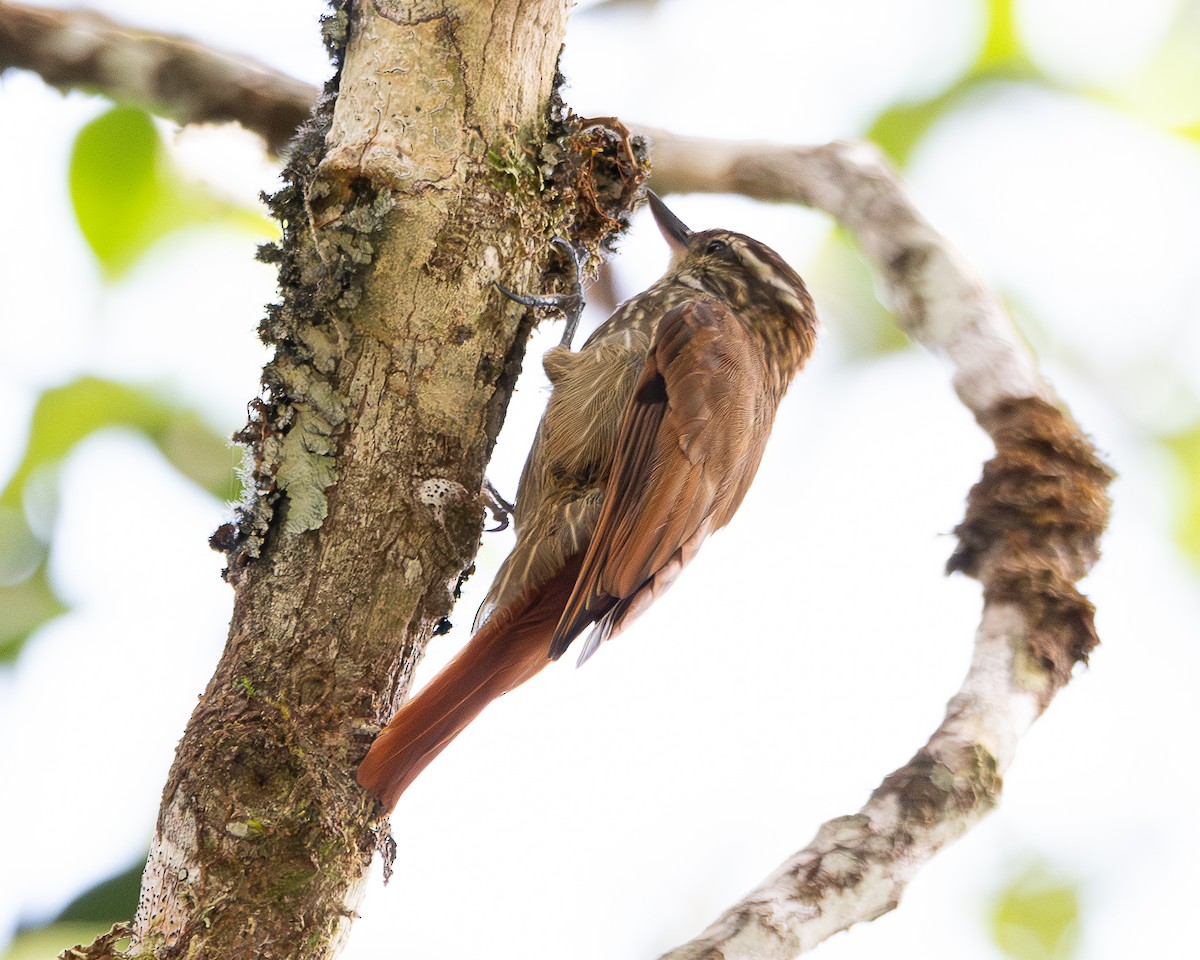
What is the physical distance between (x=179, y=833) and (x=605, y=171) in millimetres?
1456

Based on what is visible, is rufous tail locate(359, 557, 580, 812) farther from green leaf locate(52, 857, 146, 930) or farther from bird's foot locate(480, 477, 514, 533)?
green leaf locate(52, 857, 146, 930)

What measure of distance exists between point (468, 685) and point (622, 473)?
0.66 meters

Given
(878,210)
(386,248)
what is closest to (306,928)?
(386,248)

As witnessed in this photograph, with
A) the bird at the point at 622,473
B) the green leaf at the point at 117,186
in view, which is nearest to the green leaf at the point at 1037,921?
the bird at the point at 622,473

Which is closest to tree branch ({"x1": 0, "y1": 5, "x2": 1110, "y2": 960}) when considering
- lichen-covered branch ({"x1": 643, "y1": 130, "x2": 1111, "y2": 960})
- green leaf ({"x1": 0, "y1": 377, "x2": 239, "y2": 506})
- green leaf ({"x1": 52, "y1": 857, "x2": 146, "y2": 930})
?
lichen-covered branch ({"x1": 643, "y1": 130, "x2": 1111, "y2": 960})

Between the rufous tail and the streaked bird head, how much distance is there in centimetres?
104

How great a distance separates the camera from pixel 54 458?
338 centimetres

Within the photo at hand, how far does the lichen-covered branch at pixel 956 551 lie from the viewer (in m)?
1.74

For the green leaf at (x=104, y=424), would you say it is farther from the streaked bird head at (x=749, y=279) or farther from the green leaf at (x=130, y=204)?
the streaked bird head at (x=749, y=279)

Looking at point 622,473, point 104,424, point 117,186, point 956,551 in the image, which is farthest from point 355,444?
point 117,186

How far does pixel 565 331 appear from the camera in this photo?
2854mm

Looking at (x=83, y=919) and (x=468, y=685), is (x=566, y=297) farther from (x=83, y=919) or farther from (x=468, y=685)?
(x=83, y=919)

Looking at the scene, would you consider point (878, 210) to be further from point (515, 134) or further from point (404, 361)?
point (404, 361)

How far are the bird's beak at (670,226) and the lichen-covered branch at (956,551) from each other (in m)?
0.09
